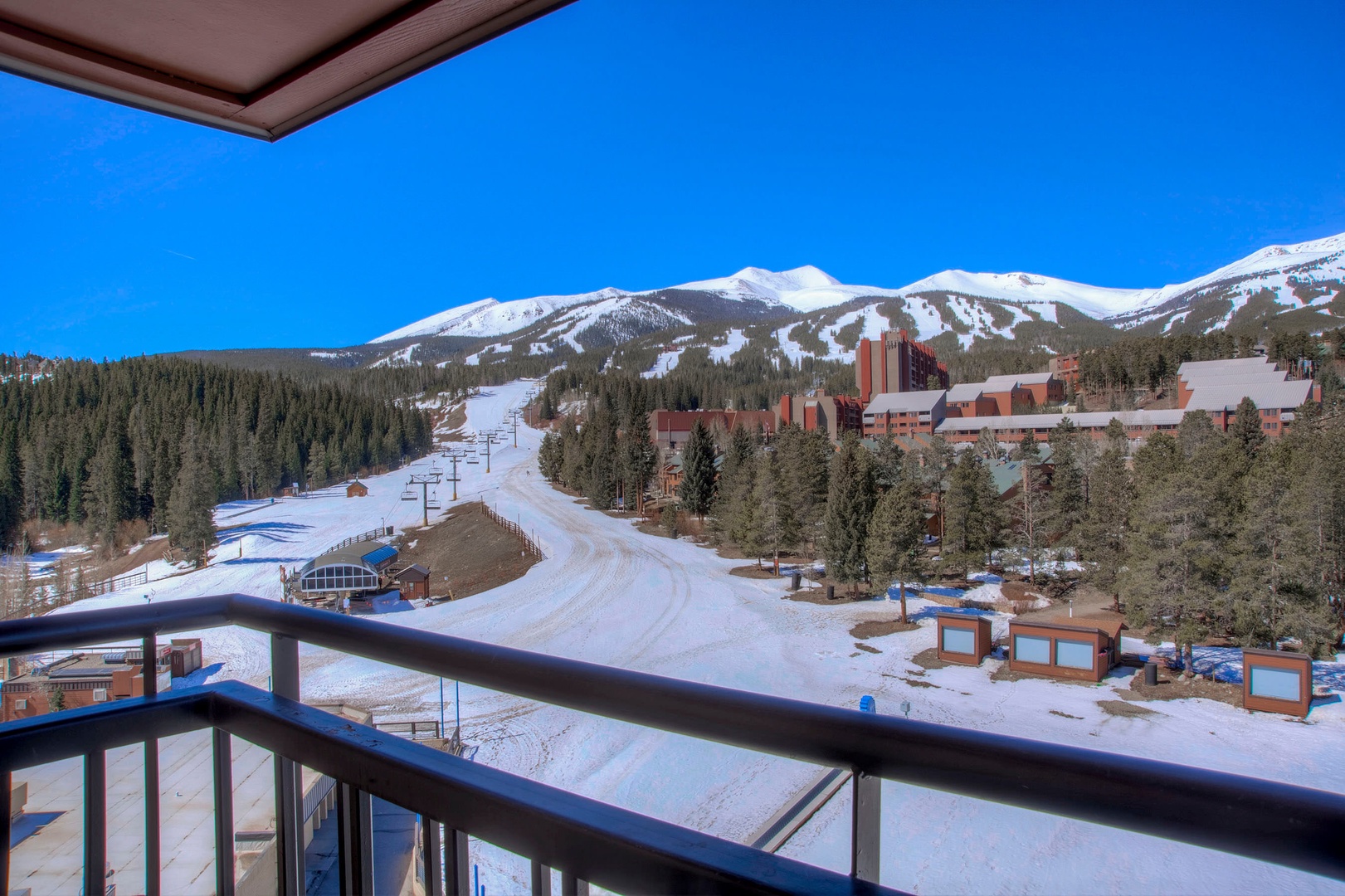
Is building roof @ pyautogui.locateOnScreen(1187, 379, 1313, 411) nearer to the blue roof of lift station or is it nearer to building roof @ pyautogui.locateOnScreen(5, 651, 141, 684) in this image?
the blue roof of lift station

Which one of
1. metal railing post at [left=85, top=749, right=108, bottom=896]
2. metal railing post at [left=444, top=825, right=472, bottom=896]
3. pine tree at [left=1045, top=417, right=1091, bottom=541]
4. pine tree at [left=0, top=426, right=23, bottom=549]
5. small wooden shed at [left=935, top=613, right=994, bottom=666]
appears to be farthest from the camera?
pine tree at [left=1045, top=417, right=1091, bottom=541]

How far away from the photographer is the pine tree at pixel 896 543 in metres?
19.4

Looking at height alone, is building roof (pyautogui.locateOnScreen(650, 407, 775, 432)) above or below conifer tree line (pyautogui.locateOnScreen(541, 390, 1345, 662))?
above

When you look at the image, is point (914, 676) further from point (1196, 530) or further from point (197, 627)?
point (197, 627)

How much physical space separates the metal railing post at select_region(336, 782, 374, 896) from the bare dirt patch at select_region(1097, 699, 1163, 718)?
50.6 ft

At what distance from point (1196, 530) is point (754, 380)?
9912cm

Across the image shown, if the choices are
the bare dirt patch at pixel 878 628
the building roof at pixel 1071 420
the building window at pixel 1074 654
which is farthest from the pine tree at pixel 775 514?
the building roof at pixel 1071 420

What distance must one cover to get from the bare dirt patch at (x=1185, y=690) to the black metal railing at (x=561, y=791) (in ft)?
55.1

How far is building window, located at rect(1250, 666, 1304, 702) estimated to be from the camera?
1305 centimetres

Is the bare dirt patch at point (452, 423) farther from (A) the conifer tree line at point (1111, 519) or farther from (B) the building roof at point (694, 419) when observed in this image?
(A) the conifer tree line at point (1111, 519)

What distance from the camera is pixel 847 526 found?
22031 millimetres

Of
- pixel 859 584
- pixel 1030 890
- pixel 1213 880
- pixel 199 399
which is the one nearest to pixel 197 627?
pixel 1030 890

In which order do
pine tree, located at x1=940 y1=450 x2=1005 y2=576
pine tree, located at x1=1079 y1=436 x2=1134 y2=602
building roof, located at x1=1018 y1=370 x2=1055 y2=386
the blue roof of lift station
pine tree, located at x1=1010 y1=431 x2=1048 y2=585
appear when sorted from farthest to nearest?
1. building roof, located at x1=1018 y1=370 x2=1055 y2=386
2. the blue roof of lift station
3. pine tree, located at x1=940 y1=450 x2=1005 y2=576
4. pine tree, located at x1=1010 y1=431 x2=1048 y2=585
5. pine tree, located at x1=1079 y1=436 x2=1134 y2=602

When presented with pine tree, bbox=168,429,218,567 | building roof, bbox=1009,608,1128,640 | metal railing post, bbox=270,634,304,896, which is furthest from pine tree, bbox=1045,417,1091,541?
pine tree, bbox=168,429,218,567
